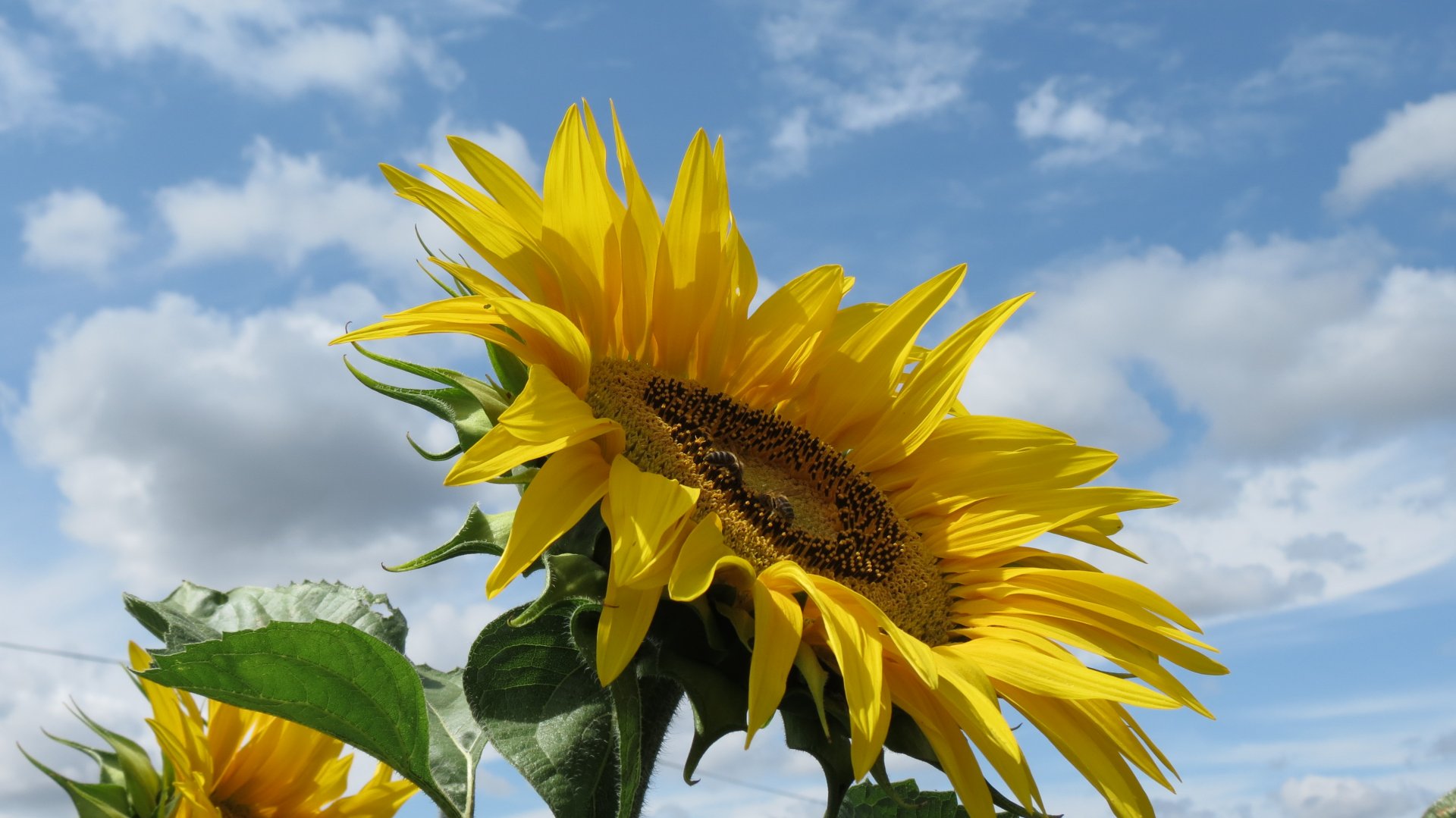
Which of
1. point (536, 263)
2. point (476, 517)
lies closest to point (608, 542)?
point (476, 517)

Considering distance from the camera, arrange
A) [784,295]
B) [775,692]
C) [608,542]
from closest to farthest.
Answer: [775,692]
[608,542]
[784,295]

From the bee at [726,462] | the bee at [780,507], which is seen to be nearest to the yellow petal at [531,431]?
the bee at [726,462]

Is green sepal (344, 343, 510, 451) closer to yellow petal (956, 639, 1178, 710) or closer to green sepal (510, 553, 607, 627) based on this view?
green sepal (510, 553, 607, 627)

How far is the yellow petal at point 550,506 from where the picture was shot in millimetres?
2098

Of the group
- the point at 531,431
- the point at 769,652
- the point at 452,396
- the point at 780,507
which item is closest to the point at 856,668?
the point at 769,652

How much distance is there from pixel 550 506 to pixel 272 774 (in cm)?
226

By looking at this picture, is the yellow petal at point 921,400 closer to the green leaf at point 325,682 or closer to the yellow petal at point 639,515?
the yellow petal at point 639,515

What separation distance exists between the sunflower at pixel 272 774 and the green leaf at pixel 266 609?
45 centimetres

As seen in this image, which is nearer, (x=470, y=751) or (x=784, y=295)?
(x=470, y=751)

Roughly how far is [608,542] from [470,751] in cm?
76

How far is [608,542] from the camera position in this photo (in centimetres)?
231

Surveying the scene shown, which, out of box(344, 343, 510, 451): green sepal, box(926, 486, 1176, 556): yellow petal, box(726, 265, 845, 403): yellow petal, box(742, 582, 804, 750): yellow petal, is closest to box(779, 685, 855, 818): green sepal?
box(742, 582, 804, 750): yellow petal

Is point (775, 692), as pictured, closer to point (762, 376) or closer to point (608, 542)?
point (608, 542)

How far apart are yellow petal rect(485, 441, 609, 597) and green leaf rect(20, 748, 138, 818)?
2.20 m
